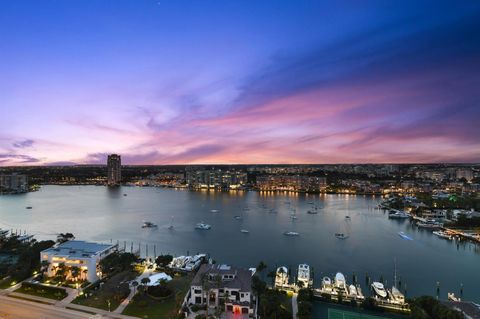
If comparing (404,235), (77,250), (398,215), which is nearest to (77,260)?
(77,250)

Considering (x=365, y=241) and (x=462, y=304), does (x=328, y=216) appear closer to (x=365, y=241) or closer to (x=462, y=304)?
(x=365, y=241)

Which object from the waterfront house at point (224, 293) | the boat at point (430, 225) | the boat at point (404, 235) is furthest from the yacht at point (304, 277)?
the boat at point (430, 225)

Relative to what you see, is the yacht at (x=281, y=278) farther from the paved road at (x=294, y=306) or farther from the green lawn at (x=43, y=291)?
the green lawn at (x=43, y=291)

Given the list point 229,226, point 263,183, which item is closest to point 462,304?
point 229,226

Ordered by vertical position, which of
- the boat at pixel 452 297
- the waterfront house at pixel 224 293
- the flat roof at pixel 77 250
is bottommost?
the boat at pixel 452 297

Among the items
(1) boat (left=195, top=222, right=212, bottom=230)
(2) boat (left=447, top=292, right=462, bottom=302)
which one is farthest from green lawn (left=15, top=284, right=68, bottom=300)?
(2) boat (left=447, top=292, right=462, bottom=302)

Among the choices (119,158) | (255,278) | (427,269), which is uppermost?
(119,158)

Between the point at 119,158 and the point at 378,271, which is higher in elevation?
the point at 119,158
